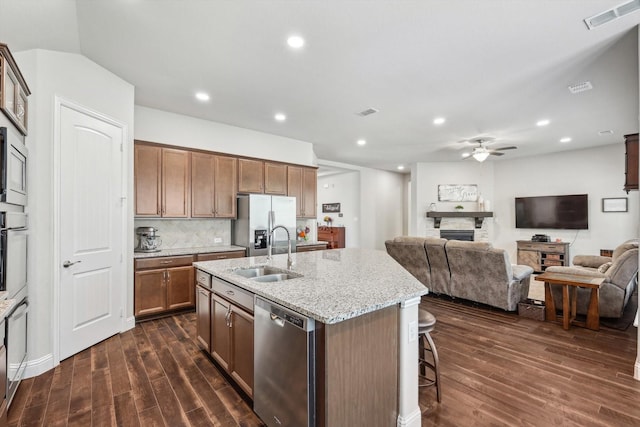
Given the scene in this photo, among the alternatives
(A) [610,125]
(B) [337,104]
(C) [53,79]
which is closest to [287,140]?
(B) [337,104]

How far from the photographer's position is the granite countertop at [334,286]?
154 cm

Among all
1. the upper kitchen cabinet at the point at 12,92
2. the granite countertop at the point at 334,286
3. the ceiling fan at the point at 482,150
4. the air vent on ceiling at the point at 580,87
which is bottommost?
the granite countertop at the point at 334,286

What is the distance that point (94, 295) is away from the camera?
3121 mm

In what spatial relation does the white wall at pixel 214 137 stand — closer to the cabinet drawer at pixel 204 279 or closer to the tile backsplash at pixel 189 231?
the tile backsplash at pixel 189 231

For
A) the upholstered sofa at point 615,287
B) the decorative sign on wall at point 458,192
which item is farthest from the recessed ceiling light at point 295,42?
the decorative sign on wall at point 458,192

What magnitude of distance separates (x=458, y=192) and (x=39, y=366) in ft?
28.8

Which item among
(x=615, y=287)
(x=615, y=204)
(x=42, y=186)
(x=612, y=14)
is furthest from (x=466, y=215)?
(x=42, y=186)

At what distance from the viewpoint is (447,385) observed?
2.39m

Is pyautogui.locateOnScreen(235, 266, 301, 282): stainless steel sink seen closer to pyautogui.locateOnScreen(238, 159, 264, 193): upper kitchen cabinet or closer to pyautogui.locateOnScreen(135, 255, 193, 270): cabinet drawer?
pyautogui.locateOnScreen(135, 255, 193, 270): cabinet drawer

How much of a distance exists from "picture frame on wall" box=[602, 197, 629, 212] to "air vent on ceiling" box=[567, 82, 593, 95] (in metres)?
4.30

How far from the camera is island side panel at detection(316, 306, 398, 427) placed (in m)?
1.50

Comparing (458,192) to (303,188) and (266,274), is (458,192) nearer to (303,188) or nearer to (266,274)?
(303,188)

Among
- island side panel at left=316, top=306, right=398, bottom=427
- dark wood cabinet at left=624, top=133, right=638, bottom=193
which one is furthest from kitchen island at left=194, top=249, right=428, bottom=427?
dark wood cabinet at left=624, top=133, right=638, bottom=193

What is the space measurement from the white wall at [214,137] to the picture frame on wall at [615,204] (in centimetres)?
641
